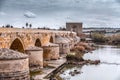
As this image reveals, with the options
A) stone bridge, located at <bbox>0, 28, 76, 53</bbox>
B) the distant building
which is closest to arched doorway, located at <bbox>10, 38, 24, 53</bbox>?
stone bridge, located at <bbox>0, 28, 76, 53</bbox>

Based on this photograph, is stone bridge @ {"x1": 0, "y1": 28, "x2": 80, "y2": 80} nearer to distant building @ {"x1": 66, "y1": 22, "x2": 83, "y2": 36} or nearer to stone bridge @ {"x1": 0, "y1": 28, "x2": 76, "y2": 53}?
stone bridge @ {"x1": 0, "y1": 28, "x2": 76, "y2": 53}

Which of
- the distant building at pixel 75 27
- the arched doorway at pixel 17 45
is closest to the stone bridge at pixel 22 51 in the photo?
the arched doorway at pixel 17 45

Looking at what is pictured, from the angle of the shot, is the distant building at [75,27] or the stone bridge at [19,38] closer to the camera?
the stone bridge at [19,38]

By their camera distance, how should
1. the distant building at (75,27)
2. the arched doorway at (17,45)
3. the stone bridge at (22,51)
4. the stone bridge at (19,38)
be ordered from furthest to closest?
the distant building at (75,27) → the arched doorway at (17,45) → the stone bridge at (19,38) → the stone bridge at (22,51)

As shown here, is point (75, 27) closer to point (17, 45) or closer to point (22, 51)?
point (22, 51)

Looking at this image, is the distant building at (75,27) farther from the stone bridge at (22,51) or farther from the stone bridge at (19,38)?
the stone bridge at (19,38)

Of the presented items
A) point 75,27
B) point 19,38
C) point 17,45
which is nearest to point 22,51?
point 17,45

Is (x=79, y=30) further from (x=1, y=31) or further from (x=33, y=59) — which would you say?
(x=1, y=31)

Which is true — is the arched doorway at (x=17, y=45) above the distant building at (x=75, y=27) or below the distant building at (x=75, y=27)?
below

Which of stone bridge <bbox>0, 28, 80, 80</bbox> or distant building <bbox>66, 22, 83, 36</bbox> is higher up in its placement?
distant building <bbox>66, 22, 83, 36</bbox>

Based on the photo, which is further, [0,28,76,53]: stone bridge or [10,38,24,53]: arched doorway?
[10,38,24,53]: arched doorway

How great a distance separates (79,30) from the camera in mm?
75500

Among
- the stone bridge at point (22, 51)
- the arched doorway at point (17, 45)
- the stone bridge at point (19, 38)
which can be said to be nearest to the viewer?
the stone bridge at point (22, 51)

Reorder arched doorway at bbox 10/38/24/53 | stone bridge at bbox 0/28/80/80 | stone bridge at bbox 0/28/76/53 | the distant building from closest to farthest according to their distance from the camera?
stone bridge at bbox 0/28/80/80 < stone bridge at bbox 0/28/76/53 < arched doorway at bbox 10/38/24/53 < the distant building
